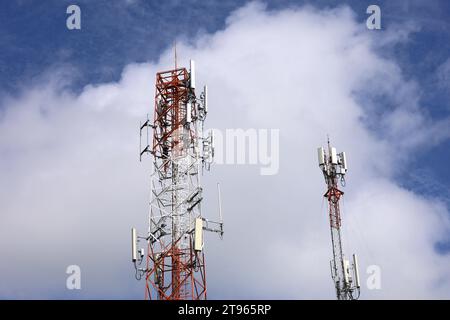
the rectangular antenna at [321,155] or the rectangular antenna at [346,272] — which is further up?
the rectangular antenna at [321,155]

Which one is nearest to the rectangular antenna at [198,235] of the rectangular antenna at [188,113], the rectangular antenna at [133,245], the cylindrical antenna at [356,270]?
the rectangular antenna at [133,245]

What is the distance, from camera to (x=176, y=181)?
68.7m

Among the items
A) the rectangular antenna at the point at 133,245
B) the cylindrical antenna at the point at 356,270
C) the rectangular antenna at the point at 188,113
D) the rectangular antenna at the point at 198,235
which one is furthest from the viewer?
the cylindrical antenna at the point at 356,270

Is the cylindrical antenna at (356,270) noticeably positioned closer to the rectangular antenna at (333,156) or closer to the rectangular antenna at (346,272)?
the rectangular antenna at (346,272)

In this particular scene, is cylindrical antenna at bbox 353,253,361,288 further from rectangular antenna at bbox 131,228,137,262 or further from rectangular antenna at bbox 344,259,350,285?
rectangular antenna at bbox 131,228,137,262

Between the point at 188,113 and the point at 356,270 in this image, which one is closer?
the point at 188,113

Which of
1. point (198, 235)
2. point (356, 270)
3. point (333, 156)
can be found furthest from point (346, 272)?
point (198, 235)

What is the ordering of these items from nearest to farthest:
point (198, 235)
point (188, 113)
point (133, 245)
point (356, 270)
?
point (198, 235) → point (133, 245) → point (188, 113) → point (356, 270)

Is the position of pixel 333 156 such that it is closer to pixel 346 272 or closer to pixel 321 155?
pixel 321 155

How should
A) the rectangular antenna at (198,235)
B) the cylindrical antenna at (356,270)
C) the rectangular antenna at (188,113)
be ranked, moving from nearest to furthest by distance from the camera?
1. the rectangular antenna at (198,235)
2. the rectangular antenna at (188,113)
3. the cylindrical antenna at (356,270)
